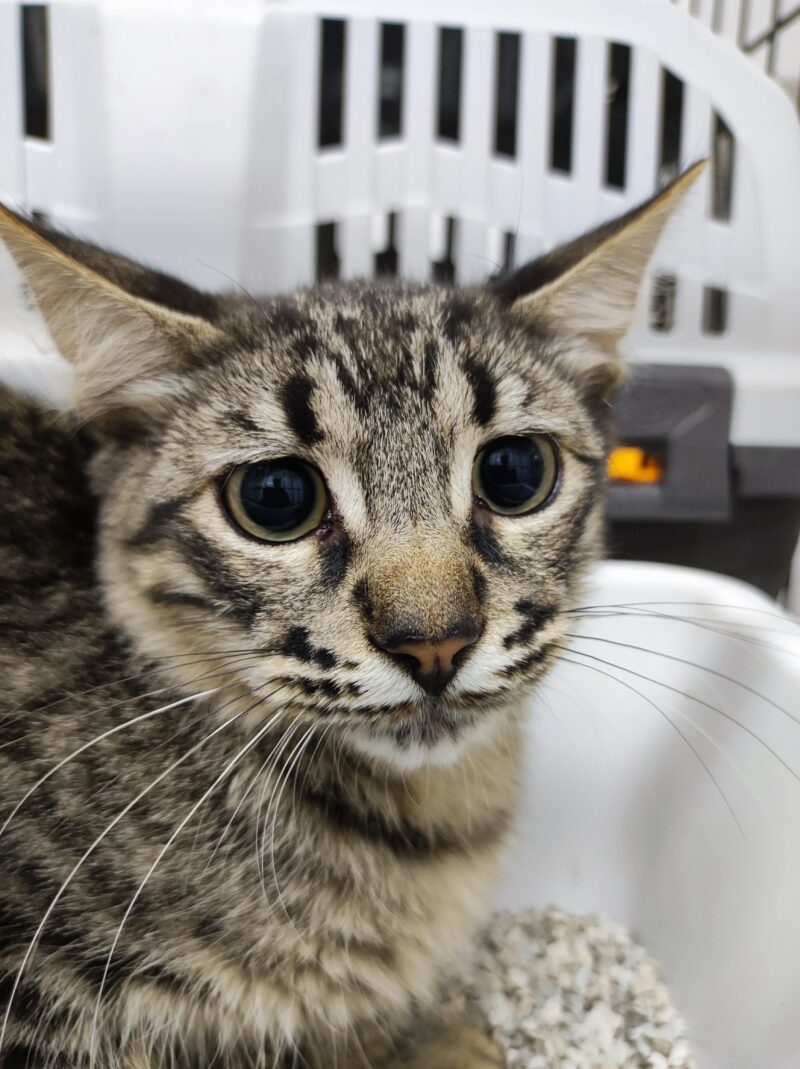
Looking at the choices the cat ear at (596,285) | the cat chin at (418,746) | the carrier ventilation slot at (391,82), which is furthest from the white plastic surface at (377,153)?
the cat chin at (418,746)

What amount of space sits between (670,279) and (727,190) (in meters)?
0.21

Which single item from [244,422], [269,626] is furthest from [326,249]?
[269,626]

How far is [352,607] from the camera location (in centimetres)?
67

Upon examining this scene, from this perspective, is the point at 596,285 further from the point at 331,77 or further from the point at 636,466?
the point at 331,77

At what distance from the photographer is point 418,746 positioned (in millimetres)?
740

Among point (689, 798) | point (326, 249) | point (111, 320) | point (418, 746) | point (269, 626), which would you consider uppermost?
point (326, 249)

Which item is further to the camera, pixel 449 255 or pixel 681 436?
pixel 449 255

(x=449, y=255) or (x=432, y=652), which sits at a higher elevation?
(x=449, y=255)

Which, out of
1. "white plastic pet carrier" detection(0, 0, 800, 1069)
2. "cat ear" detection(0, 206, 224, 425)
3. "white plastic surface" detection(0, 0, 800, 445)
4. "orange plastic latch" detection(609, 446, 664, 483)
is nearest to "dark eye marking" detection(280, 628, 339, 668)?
"cat ear" detection(0, 206, 224, 425)

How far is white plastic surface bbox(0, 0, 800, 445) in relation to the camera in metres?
1.19

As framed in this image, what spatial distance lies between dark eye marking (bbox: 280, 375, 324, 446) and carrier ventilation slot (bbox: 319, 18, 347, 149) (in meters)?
0.80

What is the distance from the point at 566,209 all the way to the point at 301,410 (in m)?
0.82

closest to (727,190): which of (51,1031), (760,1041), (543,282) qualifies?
(543,282)

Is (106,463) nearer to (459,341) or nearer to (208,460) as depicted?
(208,460)
